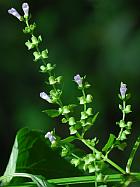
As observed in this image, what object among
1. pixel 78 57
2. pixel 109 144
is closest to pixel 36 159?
pixel 109 144

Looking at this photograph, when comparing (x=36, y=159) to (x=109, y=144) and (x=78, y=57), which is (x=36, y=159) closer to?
(x=109, y=144)

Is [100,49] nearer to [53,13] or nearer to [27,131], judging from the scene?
[53,13]

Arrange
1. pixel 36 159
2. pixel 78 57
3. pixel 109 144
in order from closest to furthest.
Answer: pixel 109 144
pixel 36 159
pixel 78 57

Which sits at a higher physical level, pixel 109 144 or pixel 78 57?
pixel 78 57

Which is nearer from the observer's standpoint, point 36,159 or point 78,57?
point 36,159

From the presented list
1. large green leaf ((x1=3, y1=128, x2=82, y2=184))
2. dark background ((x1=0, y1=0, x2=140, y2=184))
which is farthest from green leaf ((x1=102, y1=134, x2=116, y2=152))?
dark background ((x1=0, y1=0, x2=140, y2=184))

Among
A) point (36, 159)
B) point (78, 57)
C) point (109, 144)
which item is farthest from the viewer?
point (78, 57)
